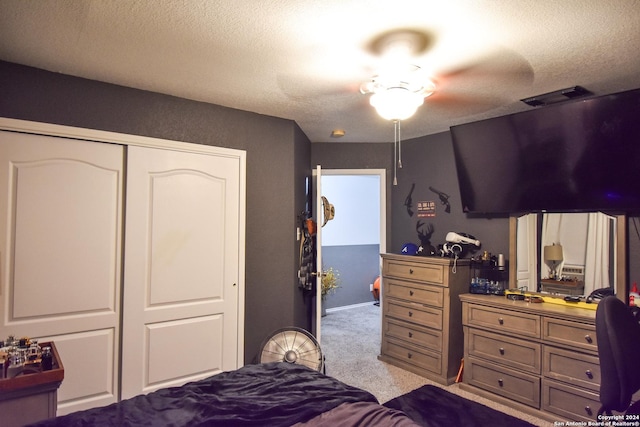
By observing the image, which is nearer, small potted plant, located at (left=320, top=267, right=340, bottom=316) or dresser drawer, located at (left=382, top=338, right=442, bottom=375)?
dresser drawer, located at (left=382, top=338, right=442, bottom=375)

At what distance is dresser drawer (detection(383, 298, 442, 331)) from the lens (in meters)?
3.45

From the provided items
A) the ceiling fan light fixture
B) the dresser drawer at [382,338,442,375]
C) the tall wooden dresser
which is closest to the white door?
the tall wooden dresser

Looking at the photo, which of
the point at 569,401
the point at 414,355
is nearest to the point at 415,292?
the point at 414,355

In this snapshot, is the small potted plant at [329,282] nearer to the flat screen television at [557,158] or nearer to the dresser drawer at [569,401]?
the flat screen television at [557,158]

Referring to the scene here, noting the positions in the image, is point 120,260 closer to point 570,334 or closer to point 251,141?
point 251,141

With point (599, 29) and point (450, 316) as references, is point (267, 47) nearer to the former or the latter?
point (599, 29)

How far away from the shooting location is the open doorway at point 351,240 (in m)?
6.46

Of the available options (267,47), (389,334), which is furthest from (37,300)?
(389,334)

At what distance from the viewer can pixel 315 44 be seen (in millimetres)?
2055

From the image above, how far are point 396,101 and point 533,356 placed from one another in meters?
2.15

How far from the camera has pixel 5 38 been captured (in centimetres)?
204

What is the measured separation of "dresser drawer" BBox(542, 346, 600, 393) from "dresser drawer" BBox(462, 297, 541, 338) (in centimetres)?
17

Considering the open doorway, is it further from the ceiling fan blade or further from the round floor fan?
the ceiling fan blade

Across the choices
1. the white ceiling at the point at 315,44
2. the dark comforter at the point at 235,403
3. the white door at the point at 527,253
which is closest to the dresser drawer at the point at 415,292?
the white door at the point at 527,253
